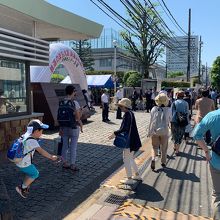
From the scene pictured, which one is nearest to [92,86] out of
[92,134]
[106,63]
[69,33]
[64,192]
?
[92,134]

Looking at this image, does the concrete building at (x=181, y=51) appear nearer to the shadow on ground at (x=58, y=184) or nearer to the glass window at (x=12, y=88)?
the glass window at (x=12, y=88)

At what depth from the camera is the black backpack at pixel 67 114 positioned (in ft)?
24.1

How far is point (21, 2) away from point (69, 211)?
4950 millimetres

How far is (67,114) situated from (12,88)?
263 centimetres

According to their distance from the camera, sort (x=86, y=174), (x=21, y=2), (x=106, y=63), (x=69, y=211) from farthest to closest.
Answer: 1. (x=106, y=63)
2. (x=21, y=2)
3. (x=86, y=174)
4. (x=69, y=211)

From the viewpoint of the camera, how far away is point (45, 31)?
1106cm

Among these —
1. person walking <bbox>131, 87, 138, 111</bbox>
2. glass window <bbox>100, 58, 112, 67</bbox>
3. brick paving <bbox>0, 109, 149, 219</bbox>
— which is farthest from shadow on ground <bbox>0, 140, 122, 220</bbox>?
glass window <bbox>100, 58, 112, 67</bbox>

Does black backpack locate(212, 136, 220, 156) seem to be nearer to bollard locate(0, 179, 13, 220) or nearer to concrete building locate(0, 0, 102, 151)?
bollard locate(0, 179, 13, 220)

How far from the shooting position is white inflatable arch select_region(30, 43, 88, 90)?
15906 mm

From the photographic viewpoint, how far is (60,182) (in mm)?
6801

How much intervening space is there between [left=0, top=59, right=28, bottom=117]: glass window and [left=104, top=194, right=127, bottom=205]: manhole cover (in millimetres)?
3934

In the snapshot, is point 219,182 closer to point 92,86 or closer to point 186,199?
point 186,199

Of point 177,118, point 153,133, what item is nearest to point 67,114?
point 153,133

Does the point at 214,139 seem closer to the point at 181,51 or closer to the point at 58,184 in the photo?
the point at 58,184
